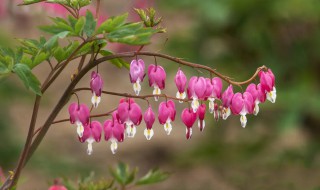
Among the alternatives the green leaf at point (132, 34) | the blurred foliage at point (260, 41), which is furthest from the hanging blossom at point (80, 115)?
the blurred foliage at point (260, 41)

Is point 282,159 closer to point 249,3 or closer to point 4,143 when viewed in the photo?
point 249,3

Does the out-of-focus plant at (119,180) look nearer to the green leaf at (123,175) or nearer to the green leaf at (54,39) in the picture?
the green leaf at (123,175)

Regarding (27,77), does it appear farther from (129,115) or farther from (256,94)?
(256,94)

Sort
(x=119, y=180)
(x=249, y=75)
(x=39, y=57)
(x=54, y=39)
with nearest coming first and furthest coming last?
(x=54, y=39) < (x=39, y=57) < (x=119, y=180) < (x=249, y=75)

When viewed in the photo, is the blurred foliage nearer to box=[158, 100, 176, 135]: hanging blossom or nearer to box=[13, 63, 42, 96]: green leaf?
box=[158, 100, 176, 135]: hanging blossom

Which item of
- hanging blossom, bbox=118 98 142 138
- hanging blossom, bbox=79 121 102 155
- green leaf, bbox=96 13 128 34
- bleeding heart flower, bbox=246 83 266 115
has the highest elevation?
green leaf, bbox=96 13 128 34

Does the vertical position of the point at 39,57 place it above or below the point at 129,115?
above

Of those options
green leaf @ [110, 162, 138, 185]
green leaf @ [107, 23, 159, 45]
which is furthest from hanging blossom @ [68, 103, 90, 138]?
green leaf @ [110, 162, 138, 185]

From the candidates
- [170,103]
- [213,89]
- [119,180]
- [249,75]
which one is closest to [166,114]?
Result: [170,103]
